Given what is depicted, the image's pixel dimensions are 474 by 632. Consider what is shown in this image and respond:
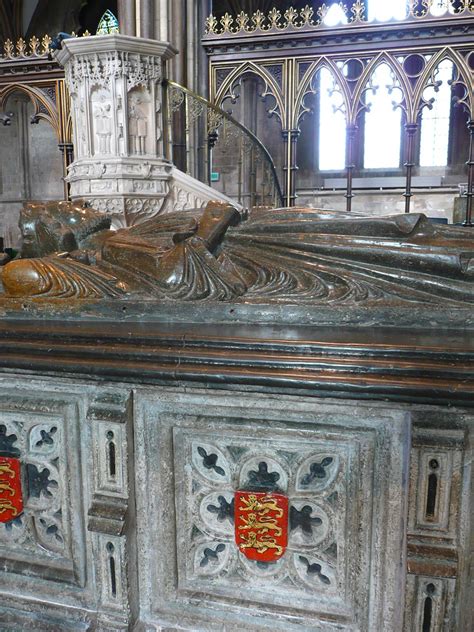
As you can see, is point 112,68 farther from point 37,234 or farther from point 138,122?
point 37,234

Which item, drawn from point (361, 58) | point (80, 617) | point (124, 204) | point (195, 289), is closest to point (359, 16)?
point (361, 58)

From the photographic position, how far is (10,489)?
166cm

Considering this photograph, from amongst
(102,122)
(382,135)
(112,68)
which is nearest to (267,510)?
(102,122)

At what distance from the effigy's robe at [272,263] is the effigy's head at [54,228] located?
0.39 feet

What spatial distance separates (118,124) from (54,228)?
3.05m

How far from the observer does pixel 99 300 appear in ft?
6.05

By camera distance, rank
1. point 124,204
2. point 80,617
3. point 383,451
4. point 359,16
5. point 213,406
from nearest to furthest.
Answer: point 383,451 < point 213,406 < point 80,617 < point 124,204 < point 359,16

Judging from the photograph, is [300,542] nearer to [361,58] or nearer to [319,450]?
[319,450]

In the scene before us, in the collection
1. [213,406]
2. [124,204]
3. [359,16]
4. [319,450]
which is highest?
[359,16]

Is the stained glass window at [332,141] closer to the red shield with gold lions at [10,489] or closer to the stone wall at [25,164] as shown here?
the stone wall at [25,164]

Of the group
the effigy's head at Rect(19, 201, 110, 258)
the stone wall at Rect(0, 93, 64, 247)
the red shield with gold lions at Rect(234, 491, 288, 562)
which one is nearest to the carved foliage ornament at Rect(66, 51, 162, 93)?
the effigy's head at Rect(19, 201, 110, 258)

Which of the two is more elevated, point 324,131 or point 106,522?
point 324,131

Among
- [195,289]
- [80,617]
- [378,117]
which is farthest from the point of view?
[378,117]

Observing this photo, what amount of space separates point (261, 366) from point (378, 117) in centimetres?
1257
